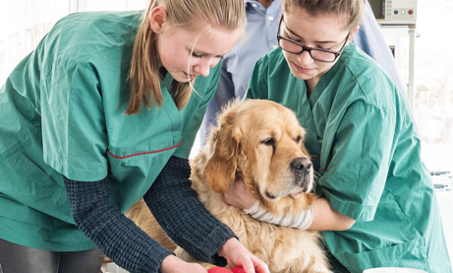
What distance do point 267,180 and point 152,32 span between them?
0.56 meters

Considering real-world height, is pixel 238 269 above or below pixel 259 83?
below

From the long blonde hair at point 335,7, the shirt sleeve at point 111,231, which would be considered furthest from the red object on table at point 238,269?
the long blonde hair at point 335,7

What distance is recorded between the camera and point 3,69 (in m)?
2.47

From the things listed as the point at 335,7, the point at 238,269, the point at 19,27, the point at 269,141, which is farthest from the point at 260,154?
the point at 19,27

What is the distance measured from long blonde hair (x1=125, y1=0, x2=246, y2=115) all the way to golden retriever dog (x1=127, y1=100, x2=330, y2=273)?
29cm

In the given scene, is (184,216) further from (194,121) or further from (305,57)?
(305,57)

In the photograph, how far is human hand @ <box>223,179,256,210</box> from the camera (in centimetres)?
131

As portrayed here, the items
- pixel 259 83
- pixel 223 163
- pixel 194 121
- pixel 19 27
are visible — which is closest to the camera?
pixel 223 163

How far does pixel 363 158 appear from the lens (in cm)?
119

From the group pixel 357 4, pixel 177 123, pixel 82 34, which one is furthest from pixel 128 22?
pixel 357 4

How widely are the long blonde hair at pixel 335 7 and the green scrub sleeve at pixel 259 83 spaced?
0.41m

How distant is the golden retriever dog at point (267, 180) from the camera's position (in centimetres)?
127

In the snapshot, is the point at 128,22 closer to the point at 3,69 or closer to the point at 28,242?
the point at 28,242

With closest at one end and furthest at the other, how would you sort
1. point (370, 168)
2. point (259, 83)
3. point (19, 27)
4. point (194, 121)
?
point (370, 168)
point (194, 121)
point (259, 83)
point (19, 27)
